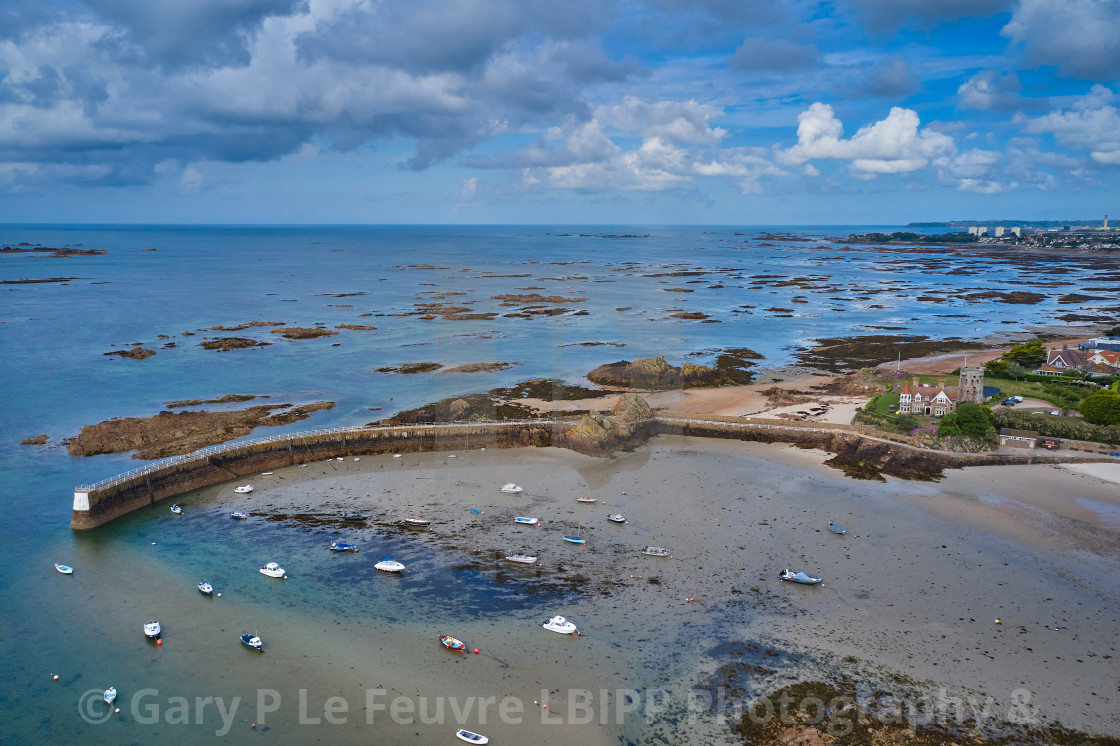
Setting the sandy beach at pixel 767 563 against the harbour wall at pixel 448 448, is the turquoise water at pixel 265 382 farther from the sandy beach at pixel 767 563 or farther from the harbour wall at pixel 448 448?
the sandy beach at pixel 767 563

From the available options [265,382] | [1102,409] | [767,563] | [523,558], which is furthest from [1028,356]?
[265,382]

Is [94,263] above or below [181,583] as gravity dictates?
above

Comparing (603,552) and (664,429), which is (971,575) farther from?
(664,429)

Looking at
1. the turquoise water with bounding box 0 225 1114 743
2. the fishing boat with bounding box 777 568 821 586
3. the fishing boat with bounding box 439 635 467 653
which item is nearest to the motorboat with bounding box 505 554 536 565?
the turquoise water with bounding box 0 225 1114 743

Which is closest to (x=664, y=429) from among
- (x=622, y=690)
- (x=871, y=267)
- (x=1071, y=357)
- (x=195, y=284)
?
(x=622, y=690)

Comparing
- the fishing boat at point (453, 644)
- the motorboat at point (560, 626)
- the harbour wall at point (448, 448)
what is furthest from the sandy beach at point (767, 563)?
the harbour wall at point (448, 448)

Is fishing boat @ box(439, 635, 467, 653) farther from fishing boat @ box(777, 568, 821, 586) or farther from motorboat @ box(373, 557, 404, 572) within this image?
fishing boat @ box(777, 568, 821, 586)
